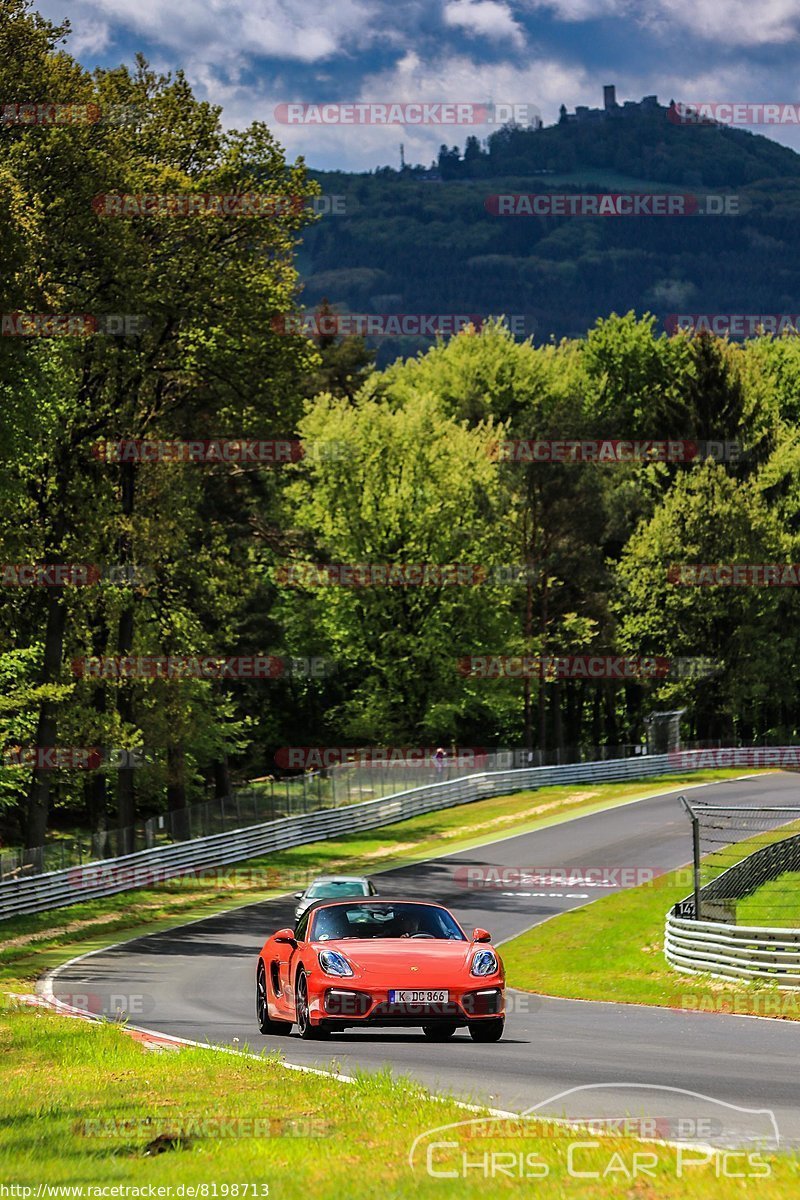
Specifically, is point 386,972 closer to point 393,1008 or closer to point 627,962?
point 393,1008

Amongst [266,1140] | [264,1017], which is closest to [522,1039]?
[264,1017]

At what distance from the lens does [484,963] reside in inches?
604

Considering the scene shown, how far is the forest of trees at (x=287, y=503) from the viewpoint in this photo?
38531 millimetres

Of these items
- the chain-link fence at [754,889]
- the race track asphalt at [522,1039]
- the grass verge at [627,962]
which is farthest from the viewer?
the chain-link fence at [754,889]

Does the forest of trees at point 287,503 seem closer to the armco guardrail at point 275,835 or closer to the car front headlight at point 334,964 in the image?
the armco guardrail at point 275,835

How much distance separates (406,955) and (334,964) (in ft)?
2.33

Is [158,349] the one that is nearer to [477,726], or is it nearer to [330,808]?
[330,808]

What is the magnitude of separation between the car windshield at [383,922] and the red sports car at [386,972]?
0.03ft

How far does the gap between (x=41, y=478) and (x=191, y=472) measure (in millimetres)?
6238

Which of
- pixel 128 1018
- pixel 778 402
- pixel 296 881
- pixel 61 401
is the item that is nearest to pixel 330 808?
pixel 296 881

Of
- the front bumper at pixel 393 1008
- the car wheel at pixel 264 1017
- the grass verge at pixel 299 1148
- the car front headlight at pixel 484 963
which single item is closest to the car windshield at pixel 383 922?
the car front headlight at pixel 484 963

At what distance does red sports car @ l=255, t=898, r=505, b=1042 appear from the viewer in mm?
14883

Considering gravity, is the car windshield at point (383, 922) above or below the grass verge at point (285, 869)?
above

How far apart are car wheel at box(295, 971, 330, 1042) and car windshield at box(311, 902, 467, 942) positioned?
47 cm
